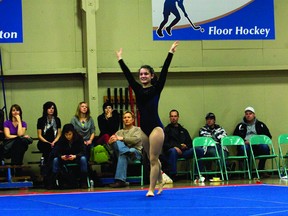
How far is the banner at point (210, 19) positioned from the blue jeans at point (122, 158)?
3.00m

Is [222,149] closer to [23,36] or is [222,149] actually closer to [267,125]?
[267,125]

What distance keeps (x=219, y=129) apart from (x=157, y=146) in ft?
16.6

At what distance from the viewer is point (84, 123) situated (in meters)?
10.5

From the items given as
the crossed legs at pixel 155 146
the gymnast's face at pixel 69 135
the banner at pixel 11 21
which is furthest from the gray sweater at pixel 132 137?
the crossed legs at pixel 155 146

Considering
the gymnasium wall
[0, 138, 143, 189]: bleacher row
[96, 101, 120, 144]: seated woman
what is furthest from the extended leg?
the gymnasium wall

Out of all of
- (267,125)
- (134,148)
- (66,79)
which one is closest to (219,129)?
(267,125)

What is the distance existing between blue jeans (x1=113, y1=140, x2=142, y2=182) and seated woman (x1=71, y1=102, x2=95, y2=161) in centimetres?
68

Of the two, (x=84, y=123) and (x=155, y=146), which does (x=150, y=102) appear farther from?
(x=84, y=123)

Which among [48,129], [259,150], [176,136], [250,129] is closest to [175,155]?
[176,136]

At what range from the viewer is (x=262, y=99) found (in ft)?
40.8

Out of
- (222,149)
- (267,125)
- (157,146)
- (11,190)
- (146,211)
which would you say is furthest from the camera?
(267,125)

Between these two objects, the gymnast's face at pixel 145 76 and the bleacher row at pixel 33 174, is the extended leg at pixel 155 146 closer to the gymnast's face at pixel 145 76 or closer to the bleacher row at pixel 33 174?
the gymnast's face at pixel 145 76

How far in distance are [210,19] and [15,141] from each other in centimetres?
494

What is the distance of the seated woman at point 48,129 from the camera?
10297 mm
